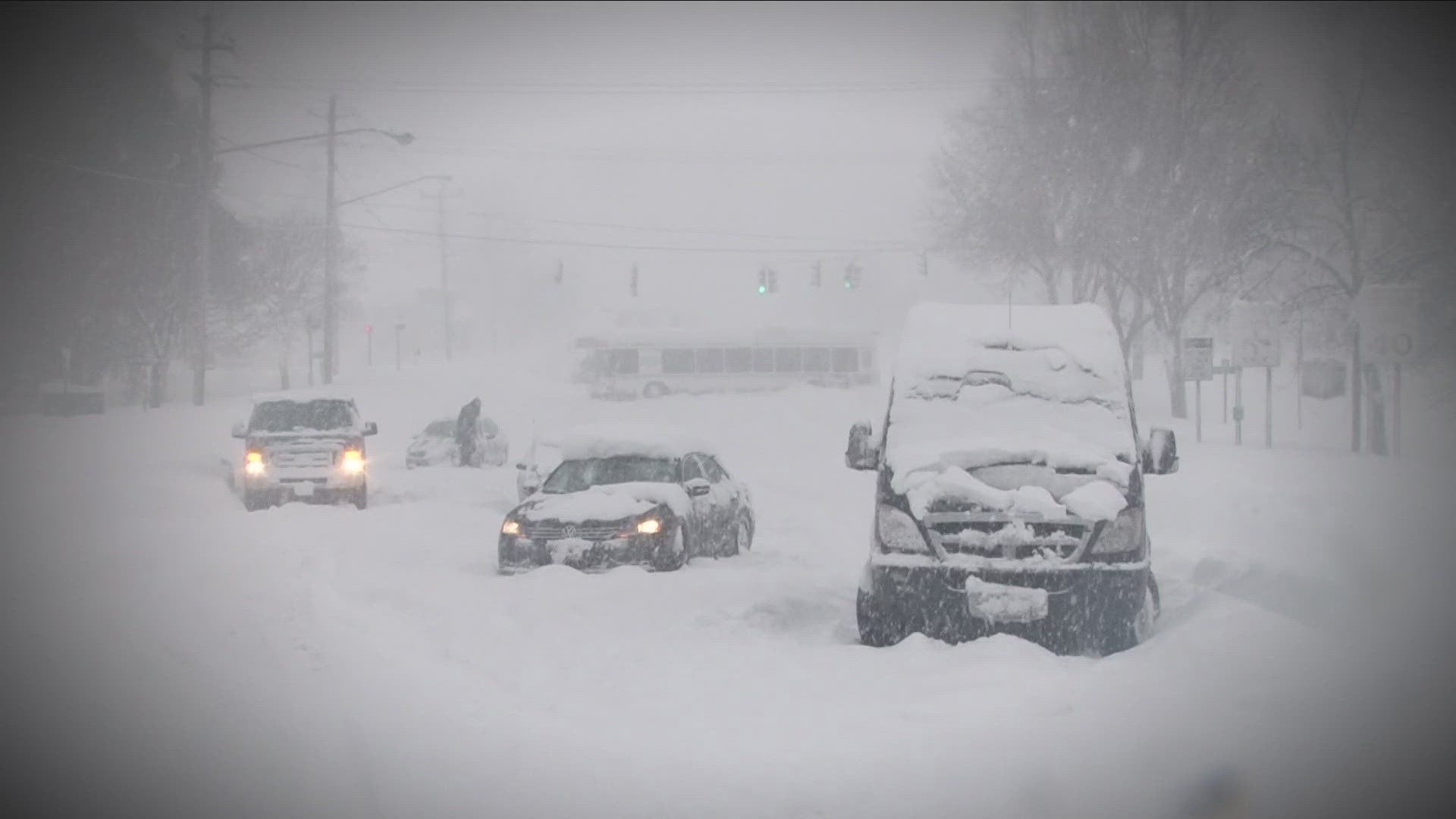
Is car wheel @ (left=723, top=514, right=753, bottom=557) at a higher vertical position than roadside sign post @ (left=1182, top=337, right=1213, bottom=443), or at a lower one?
lower

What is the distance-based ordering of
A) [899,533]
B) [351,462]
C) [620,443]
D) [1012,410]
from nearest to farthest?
[899,533], [1012,410], [620,443], [351,462]

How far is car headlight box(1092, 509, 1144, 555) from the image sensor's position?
8.02 metres

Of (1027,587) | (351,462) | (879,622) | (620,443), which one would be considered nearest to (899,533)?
(879,622)

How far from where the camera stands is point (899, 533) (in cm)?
825

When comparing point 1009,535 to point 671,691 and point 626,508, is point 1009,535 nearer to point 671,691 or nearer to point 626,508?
point 671,691

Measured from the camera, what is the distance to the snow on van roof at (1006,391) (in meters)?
8.53

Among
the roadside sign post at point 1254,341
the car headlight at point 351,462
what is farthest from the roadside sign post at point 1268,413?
the car headlight at point 351,462

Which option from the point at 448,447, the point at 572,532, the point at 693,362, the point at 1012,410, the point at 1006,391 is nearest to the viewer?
the point at 1012,410

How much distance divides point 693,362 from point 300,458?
34.1 m

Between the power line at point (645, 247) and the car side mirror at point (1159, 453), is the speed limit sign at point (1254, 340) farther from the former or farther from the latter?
the power line at point (645, 247)

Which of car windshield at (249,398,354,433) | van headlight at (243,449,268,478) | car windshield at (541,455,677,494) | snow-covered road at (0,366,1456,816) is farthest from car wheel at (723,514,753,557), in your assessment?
van headlight at (243,449,268,478)

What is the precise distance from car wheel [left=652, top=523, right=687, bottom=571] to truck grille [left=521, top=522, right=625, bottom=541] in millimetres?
469

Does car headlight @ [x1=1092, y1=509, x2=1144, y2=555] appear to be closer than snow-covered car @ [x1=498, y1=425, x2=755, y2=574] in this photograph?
Yes

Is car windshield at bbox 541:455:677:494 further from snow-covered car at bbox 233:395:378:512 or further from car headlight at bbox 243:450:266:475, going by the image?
car headlight at bbox 243:450:266:475
